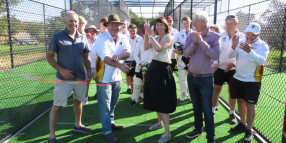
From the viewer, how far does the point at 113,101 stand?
3.17 metres

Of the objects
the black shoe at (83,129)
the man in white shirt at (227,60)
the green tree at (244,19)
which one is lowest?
the black shoe at (83,129)

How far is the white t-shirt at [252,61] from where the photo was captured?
2.62 metres

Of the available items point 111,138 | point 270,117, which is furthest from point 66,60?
point 270,117

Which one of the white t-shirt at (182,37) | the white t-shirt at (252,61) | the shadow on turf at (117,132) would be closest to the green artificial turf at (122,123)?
the shadow on turf at (117,132)

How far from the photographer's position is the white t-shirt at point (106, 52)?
8.83ft

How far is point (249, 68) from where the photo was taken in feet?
9.41

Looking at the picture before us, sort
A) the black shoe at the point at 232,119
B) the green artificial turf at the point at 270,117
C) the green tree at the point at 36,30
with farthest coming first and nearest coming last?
the green tree at the point at 36,30
the black shoe at the point at 232,119
the green artificial turf at the point at 270,117

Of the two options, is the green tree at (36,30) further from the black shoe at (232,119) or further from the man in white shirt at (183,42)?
the black shoe at (232,119)

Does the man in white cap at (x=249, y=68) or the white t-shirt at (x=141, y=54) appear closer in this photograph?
the man in white cap at (x=249, y=68)

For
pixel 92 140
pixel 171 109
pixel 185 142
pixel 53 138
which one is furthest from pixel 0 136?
pixel 185 142

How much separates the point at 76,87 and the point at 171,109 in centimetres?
147

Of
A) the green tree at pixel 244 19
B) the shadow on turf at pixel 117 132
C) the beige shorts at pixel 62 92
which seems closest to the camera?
the beige shorts at pixel 62 92

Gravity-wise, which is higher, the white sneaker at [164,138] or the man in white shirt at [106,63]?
the man in white shirt at [106,63]

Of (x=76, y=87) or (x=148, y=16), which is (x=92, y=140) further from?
(x=148, y=16)
